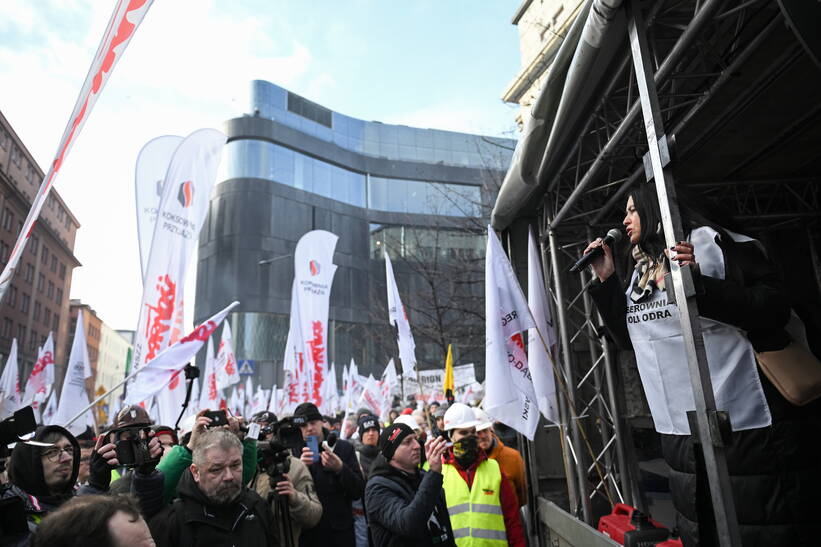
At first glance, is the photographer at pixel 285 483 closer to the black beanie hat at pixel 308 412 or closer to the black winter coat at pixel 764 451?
the black beanie hat at pixel 308 412

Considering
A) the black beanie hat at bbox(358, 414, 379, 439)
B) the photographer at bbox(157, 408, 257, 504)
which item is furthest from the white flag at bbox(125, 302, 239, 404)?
the photographer at bbox(157, 408, 257, 504)

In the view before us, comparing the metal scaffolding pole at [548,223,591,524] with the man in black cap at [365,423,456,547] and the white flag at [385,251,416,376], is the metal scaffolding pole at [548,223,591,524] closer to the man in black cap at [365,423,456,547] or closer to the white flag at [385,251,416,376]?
the man in black cap at [365,423,456,547]

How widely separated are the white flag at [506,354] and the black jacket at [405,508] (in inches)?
73.7

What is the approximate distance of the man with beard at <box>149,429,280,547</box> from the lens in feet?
9.93

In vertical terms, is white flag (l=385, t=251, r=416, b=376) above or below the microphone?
above

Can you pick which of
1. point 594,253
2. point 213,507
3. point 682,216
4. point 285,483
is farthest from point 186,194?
point 682,216

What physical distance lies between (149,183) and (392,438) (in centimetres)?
538

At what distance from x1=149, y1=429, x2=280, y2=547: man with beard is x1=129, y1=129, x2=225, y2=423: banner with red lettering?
3773 millimetres

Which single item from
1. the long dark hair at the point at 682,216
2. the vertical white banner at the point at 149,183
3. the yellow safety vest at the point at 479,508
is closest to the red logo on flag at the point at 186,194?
the vertical white banner at the point at 149,183

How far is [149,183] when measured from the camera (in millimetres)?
7324

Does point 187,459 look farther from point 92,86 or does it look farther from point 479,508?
point 92,86

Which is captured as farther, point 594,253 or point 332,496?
point 332,496

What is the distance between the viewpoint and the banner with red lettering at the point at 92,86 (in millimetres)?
2812

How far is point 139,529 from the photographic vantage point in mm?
1892
